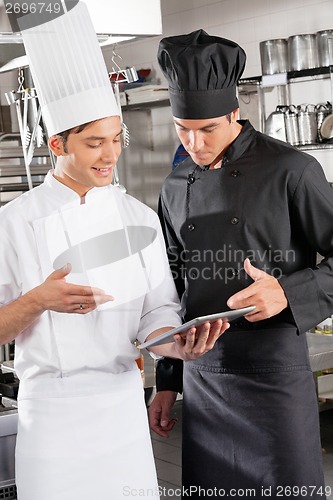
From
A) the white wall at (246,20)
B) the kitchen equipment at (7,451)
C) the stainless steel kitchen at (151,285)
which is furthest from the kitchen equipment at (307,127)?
the kitchen equipment at (7,451)

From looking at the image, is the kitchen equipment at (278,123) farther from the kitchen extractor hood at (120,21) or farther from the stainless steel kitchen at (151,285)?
the kitchen extractor hood at (120,21)

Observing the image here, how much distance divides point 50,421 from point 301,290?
641 millimetres

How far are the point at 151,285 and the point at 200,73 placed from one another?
1.85ft

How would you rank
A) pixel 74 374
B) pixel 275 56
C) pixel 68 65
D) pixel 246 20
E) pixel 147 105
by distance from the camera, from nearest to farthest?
pixel 68 65 < pixel 74 374 < pixel 275 56 < pixel 246 20 < pixel 147 105

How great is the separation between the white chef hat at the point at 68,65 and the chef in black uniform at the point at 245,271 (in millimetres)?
603

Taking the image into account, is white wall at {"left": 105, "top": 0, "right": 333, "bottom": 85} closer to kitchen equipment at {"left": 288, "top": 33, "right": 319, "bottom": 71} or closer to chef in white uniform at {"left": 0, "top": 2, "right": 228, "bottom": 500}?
kitchen equipment at {"left": 288, "top": 33, "right": 319, "bottom": 71}

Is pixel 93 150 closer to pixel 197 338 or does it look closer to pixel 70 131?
pixel 70 131

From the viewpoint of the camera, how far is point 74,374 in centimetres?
151

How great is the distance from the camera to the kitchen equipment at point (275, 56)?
531cm

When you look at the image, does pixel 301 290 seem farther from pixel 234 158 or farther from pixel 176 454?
pixel 176 454

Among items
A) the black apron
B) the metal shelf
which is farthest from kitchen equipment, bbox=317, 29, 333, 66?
the black apron

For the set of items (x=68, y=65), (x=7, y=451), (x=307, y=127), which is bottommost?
(x=7, y=451)

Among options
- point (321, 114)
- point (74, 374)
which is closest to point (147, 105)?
point (321, 114)

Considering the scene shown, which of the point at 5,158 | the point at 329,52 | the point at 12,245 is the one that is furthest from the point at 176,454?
the point at 12,245
